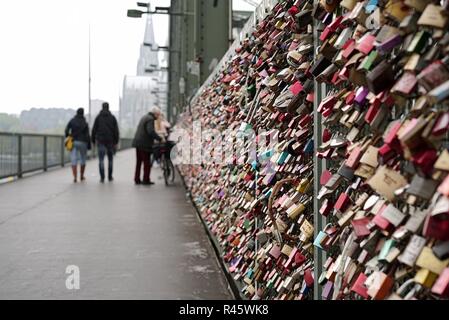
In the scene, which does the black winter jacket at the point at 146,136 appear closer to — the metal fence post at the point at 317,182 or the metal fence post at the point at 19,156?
the metal fence post at the point at 19,156

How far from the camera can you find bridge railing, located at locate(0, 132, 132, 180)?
53.4ft

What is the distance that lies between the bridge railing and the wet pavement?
217 inches

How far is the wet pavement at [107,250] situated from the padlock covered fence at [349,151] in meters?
1.12

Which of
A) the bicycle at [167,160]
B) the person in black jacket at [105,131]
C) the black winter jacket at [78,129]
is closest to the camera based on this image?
the bicycle at [167,160]

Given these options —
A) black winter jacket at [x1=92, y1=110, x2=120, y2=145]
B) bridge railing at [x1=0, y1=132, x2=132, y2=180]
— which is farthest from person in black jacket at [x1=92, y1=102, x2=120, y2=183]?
bridge railing at [x1=0, y1=132, x2=132, y2=180]

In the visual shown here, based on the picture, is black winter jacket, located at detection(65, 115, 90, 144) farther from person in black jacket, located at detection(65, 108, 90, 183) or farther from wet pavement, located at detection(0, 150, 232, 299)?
wet pavement, located at detection(0, 150, 232, 299)

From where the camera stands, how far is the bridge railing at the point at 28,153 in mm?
16266

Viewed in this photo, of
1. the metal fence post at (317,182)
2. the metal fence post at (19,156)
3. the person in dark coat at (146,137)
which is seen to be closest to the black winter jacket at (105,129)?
the person in dark coat at (146,137)

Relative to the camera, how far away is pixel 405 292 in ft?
4.70

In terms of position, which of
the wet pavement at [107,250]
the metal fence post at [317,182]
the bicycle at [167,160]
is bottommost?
the wet pavement at [107,250]

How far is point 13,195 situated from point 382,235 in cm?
1170

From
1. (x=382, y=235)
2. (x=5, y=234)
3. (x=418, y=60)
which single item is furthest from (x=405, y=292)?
(x=5, y=234)

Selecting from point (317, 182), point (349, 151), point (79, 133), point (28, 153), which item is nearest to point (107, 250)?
point (317, 182)

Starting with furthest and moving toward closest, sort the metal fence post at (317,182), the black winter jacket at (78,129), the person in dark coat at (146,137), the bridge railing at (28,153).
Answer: the bridge railing at (28,153), the black winter jacket at (78,129), the person in dark coat at (146,137), the metal fence post at (317,182)
